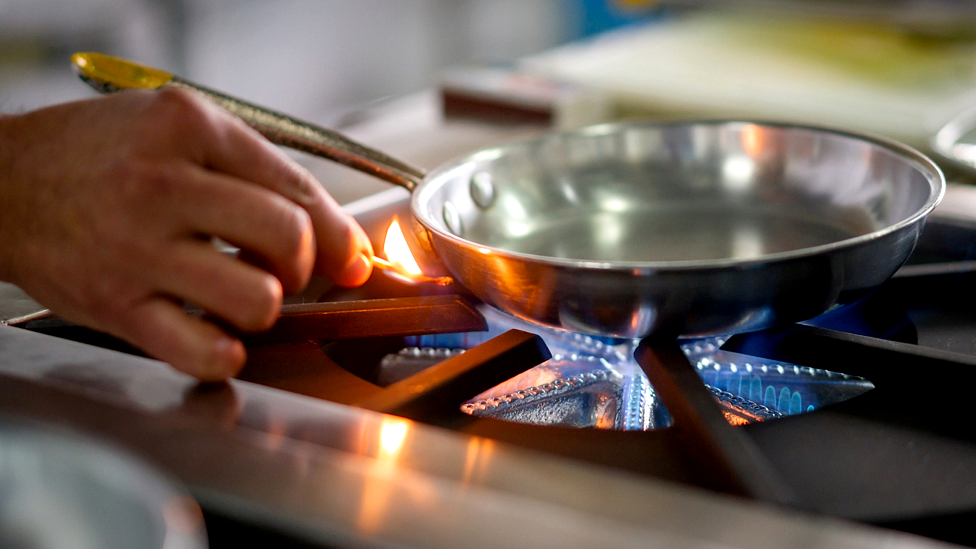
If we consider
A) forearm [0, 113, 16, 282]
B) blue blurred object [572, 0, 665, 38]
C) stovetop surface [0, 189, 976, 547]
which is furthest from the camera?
blue blurred object [572, 0, 665, 38]

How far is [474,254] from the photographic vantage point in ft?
1.09

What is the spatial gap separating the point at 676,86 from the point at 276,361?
73 centimetres

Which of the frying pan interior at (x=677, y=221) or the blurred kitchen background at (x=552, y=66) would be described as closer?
the frying pan interior at (x=677, y=221)

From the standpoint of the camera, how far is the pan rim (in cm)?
30

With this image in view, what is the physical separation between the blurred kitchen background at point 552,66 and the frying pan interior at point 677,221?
0.19 m

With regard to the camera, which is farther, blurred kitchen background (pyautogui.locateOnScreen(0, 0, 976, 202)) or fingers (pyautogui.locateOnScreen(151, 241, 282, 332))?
blurred kitchen background (pyautogui.locateOnScreen(0, 0, 976, 202))

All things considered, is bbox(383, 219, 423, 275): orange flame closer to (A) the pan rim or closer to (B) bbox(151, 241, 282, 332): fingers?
(A) the pan rim

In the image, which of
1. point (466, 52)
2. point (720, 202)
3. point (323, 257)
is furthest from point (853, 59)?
point (466, 52)

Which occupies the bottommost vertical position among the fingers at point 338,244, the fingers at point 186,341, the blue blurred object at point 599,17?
the fingers at point 186,341

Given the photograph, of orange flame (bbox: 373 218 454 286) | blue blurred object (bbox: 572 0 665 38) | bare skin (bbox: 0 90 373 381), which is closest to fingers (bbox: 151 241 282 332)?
bare skin (bbox: 0 90 373 381)

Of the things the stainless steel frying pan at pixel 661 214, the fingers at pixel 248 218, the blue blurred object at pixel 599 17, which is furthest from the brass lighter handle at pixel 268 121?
the blue blurred object at pixel 599 17

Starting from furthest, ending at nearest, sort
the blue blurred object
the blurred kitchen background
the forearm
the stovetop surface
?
1. the blue blurred object
2. the blurred kitchen background
3. the forearm
4. the stovetop surface

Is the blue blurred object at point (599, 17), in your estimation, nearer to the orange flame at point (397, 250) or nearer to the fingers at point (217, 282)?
the orange flame at point (397, 250)

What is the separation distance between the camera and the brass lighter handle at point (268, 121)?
41 centimetres
